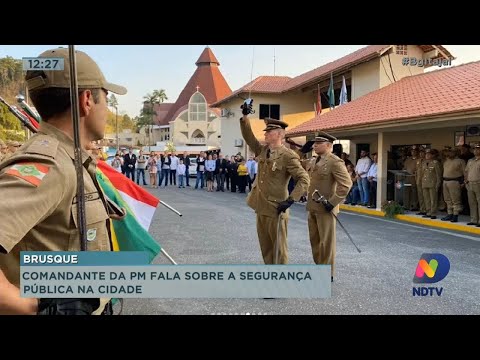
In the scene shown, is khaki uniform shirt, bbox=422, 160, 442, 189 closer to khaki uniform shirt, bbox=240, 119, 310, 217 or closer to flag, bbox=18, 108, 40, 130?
khaki uniform shirt, bbox=240, 119, 310, 217

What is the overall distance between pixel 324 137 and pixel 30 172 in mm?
2603

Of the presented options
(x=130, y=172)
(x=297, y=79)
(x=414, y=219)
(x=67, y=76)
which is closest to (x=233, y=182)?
(x=130, y=172)

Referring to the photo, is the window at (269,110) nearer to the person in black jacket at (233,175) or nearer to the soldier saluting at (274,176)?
the soldier saluting at (274,176)

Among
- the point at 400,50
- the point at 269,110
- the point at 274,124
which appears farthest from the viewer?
the point at 274,124

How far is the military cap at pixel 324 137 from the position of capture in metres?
3.32

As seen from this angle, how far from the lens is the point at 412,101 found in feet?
16.0

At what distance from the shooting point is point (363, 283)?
285 centimetres

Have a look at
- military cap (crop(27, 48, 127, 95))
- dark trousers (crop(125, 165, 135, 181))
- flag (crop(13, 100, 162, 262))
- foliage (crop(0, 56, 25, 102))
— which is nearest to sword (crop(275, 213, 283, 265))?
flag (crop(13, 100, 162, 262))

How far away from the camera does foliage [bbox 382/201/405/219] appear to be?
12.9ft

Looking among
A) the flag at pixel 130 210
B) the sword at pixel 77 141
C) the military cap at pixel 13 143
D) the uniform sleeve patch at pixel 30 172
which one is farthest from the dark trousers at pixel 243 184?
the uniform sleeve patch at pixel 30 172

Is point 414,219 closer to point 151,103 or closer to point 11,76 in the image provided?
point 151,103
